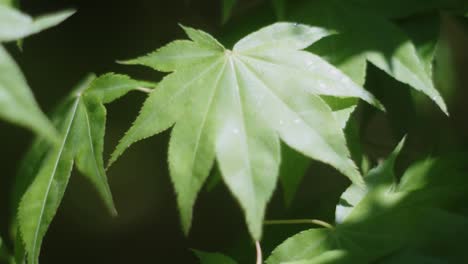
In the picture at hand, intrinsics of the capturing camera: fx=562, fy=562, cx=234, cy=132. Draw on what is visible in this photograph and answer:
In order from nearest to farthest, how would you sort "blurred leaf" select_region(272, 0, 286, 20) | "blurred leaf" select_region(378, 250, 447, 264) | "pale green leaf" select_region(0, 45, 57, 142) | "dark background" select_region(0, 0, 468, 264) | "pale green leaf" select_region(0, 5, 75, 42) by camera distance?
"pale green leaf" select_region(0, 45, 57, 142) → "pale green leaf" select_region(0, 5, 75, 42) → "blurred leaf" select_region(378, 250, 447, 264) → "blurred leaf" select_region(272, 0, 286, 20) → "dark background" select_region(0, 0, 468, 264)

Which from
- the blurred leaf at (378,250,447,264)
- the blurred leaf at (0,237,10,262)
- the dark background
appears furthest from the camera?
the dark background

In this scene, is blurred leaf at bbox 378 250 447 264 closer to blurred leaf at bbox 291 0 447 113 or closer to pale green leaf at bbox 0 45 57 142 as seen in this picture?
blurred leaf at bbox 291 0 447 113

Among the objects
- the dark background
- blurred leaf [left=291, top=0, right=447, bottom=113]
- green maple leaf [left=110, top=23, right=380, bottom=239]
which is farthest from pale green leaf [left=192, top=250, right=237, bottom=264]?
blurred leaf [left=291, top=0, right=447, bottom=113]

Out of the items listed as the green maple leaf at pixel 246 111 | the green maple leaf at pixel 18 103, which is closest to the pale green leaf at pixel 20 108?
the green maple leaf at pixel 18 103

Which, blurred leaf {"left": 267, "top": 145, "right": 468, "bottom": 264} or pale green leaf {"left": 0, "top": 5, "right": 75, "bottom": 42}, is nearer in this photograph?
pale green leaf {"left": 0, "top": 5, "right": 75, "bottom": 42}

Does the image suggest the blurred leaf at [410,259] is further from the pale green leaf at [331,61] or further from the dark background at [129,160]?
the dark background at [129,160]

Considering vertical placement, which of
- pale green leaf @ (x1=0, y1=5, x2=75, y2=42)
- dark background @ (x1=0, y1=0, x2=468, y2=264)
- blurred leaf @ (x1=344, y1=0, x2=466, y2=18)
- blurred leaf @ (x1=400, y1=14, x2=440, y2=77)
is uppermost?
pale green leaf @ (x1=0, y1=5, x2=75, y2=42)
